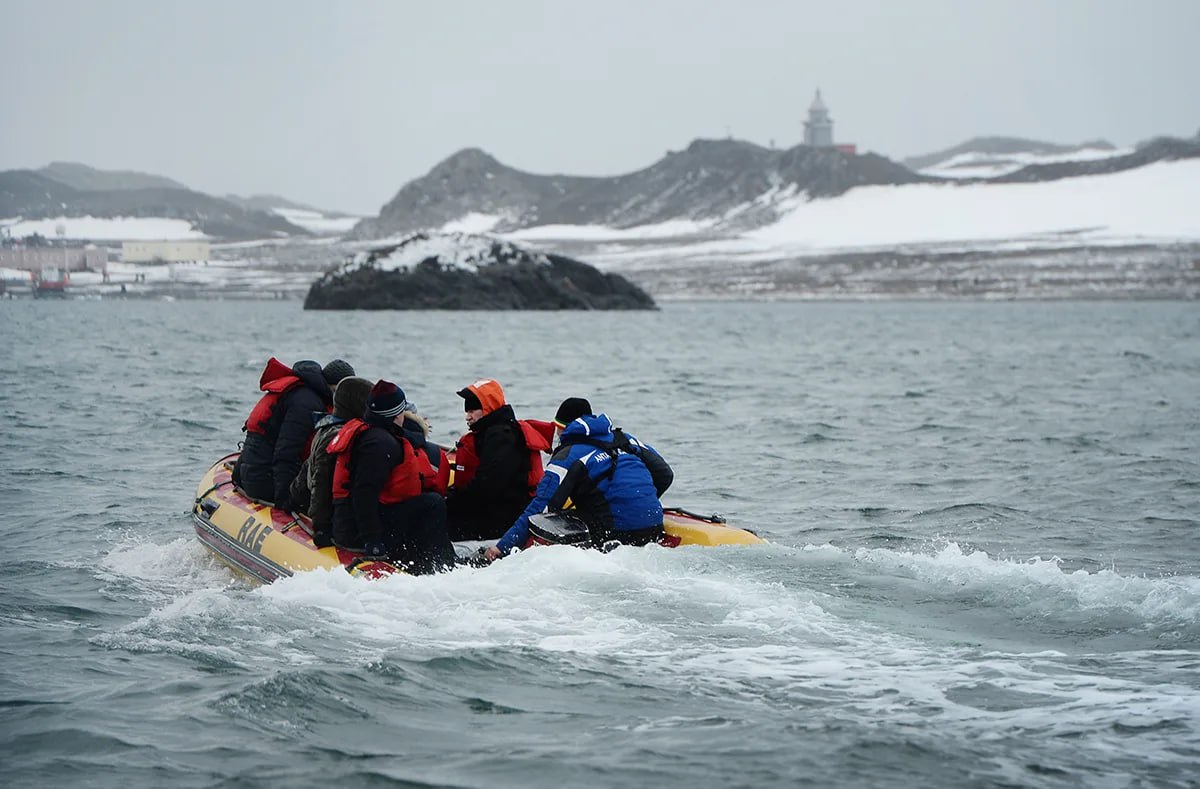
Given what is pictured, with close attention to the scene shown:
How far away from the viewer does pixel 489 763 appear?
662cm

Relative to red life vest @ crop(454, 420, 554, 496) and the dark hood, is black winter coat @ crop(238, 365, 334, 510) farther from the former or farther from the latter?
red life vest @ crop(454, 420, 554, 496)

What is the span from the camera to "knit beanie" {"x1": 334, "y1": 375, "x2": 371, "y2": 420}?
985cm

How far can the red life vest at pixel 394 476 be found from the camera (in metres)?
9.84

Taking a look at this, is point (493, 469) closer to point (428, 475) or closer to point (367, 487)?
point (428, 475)

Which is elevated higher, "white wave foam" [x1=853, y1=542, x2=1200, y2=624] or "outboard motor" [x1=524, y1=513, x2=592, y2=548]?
"outboard motor" [x1=524, y1=513, x2=592, y2=548]

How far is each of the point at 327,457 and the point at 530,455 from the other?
60.9 inches

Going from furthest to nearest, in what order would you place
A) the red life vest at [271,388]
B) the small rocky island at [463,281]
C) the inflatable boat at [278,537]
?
the small rocky island at [463,281]
the red life vest at [271,388]
the inflatable boat at [278,537]

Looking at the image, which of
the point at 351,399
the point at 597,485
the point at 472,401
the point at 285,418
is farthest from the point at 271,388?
the point at 597,485

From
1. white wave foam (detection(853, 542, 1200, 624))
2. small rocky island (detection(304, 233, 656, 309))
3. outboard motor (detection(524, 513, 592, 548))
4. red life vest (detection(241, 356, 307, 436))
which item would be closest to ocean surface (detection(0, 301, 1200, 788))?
white wave foam (detection(853, 542, 1200, 624))

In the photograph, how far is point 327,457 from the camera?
1021 cm

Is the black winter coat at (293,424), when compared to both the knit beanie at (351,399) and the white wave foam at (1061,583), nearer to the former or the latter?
the knit beanie at (351,399)

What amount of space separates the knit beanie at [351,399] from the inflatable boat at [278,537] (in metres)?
1.00

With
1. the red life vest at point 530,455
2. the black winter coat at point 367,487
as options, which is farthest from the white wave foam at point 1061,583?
the black winter coat at point 367,487

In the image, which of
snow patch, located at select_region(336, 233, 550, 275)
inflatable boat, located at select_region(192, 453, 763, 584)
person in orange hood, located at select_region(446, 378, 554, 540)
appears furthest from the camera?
snow patch, located at select_region(336, 233, 550, 275)
